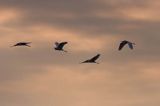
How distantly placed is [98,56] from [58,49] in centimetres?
891

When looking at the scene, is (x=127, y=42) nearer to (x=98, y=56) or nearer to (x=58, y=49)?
(x=98, y=56)

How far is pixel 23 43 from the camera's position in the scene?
132m

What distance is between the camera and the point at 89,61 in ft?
445

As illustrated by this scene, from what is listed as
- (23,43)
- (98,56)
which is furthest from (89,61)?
(23,43)

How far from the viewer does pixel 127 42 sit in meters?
131

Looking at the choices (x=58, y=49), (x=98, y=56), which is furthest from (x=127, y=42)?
(x=58, y=49)

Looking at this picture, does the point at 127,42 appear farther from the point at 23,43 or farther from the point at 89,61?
the point at 23,43

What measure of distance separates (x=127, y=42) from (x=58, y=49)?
49.8ft

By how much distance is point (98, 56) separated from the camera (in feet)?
430

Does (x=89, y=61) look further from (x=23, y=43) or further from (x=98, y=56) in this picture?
(x=23, y=43)

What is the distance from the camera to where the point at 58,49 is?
131 meters

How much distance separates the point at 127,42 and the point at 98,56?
23.1ft

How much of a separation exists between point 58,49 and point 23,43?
26.1ft

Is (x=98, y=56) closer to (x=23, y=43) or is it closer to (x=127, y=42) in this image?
(x=127, y=42)
